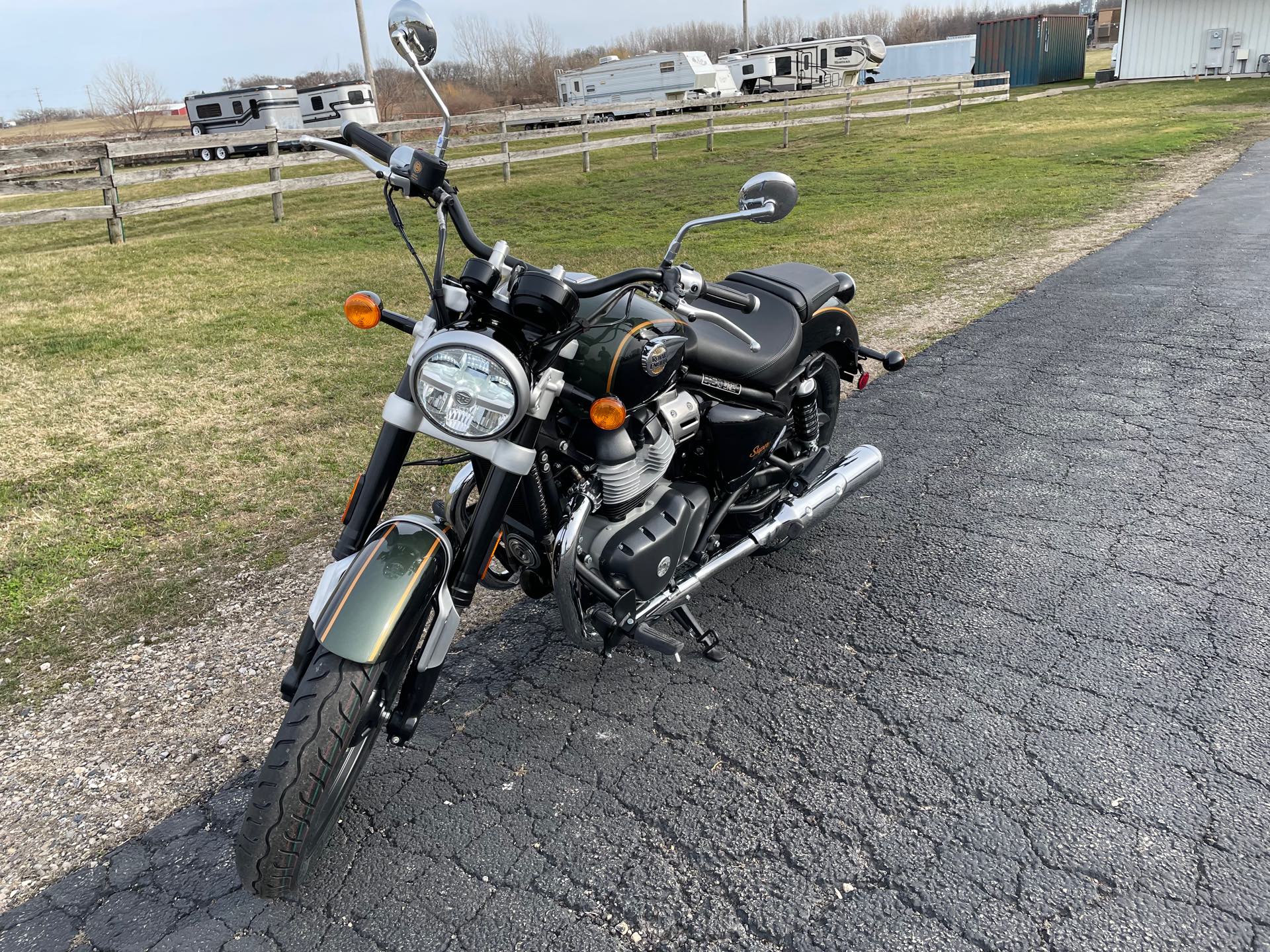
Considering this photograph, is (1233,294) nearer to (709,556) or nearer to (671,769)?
(709,556)

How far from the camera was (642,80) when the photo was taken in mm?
37844

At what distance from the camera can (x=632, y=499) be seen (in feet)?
9.28

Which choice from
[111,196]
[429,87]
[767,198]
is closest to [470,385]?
[429,87]

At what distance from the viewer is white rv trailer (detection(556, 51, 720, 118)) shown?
120 ft

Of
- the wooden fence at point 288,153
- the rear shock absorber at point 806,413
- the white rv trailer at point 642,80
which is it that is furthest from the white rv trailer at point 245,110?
the rear shock absorber at point 806,413

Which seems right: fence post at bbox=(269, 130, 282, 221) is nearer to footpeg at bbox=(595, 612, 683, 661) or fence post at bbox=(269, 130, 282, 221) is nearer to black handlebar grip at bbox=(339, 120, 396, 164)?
black handlebar grip at bbox=(339, 120, 396, 164)

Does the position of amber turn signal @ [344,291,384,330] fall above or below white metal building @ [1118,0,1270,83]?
below

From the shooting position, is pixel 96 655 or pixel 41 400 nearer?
pixel 96 655

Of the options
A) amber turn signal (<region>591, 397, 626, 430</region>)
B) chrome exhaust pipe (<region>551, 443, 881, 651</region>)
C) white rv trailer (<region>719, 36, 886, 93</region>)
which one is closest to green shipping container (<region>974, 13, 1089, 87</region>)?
white rv trailer (<region>719, 36, 886, 93</region>)

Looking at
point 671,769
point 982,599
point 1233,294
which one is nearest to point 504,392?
point 671,769

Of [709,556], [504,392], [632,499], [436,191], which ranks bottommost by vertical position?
[709,556]

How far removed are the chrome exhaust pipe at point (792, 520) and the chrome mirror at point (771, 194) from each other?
1.22m

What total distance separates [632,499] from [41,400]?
550 centimetres

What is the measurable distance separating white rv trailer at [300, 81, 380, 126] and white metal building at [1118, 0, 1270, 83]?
27967 mm
